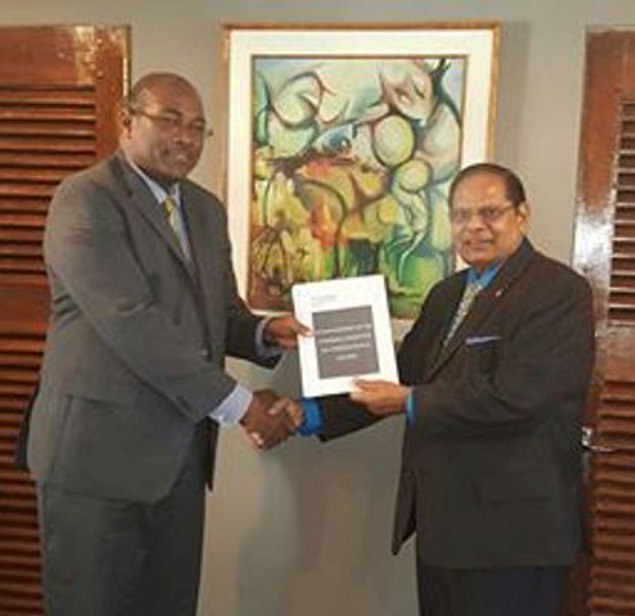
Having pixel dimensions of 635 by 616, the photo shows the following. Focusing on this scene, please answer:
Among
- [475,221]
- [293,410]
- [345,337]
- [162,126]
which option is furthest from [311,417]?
[162,126]

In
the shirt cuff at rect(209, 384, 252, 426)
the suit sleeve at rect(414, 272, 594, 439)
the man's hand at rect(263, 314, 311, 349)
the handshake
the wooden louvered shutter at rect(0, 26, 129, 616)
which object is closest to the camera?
the suit sleeve at rect(414, 272, 594, 439)

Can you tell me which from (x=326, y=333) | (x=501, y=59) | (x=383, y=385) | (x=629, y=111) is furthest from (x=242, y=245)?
(x=629, y=111)

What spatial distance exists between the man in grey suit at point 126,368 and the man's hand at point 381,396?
9.1 inches

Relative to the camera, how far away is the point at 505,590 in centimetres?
178

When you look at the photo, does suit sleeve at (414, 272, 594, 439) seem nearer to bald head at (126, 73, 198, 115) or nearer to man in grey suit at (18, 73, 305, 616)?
man in grey suit at (18, 73, 305, 616)

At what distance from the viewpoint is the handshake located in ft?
6.30

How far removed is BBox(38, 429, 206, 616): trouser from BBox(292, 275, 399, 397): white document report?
0.30m

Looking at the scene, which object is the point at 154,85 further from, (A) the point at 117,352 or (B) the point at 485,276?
(B) the point at 485,276

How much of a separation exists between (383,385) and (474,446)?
0.82ft

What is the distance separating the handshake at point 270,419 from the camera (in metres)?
1.92

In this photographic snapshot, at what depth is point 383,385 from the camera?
6.26 ft

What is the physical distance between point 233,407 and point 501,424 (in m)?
0.55

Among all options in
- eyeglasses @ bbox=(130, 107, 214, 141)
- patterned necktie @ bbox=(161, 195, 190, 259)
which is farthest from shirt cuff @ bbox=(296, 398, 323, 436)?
eyeglasses @ bbox=(130, 107, 214, 141)

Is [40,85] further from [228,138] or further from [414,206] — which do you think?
[414,206]
